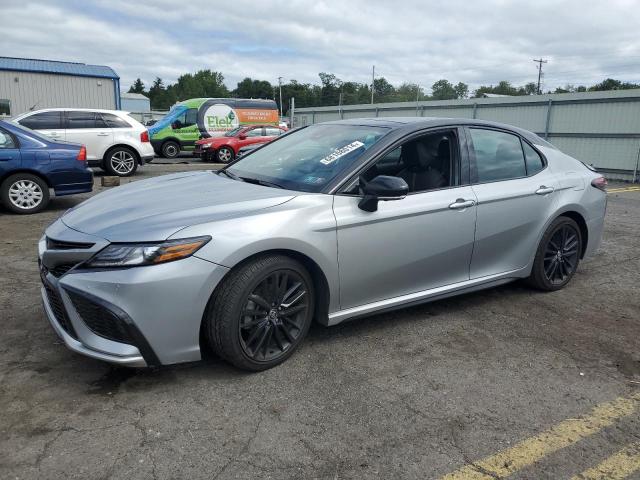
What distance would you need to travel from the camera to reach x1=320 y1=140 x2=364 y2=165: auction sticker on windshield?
3.73 meters

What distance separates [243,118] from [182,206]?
20.2 meters

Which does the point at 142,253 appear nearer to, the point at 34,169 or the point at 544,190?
the point at 544,190

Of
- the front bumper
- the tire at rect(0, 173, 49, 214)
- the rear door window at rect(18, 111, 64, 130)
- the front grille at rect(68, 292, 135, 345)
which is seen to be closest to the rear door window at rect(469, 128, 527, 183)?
the front bumper

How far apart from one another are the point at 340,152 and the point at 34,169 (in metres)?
5.97

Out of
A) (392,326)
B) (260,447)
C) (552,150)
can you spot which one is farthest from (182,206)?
(552,150)

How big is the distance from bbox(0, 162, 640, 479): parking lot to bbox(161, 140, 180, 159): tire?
57.6ft

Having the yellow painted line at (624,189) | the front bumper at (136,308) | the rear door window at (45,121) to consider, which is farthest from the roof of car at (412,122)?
the yellow painted line at (624,189)

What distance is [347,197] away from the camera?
11.4ft

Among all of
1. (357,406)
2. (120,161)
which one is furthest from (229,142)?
(357,406)

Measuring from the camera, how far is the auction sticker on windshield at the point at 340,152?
3735mm

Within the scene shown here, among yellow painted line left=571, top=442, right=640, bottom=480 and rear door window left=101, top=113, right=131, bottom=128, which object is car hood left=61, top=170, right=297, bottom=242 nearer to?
yellow painted line left=571, top=442, right=640, bottom=480

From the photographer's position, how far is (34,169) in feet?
25.9

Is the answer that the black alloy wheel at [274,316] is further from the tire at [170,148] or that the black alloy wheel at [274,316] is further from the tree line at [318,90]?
the tree line at [318,90]

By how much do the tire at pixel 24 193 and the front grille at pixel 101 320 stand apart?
5960mm
